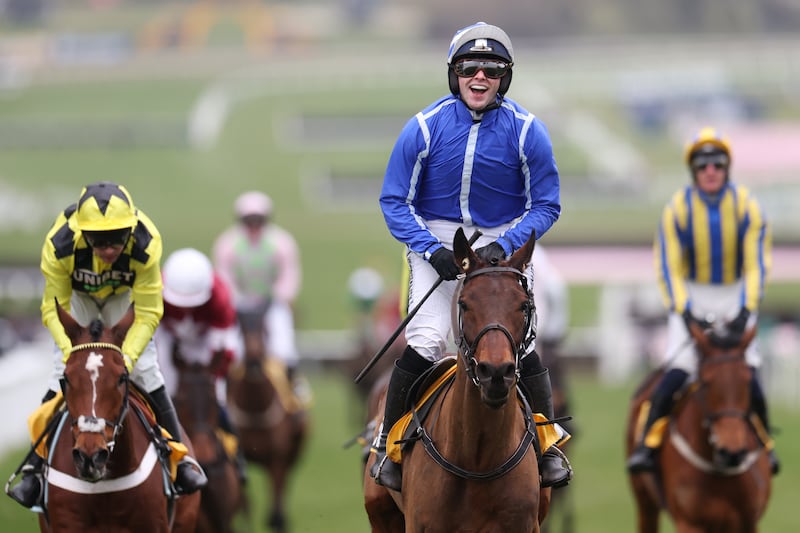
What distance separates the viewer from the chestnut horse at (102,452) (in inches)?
226

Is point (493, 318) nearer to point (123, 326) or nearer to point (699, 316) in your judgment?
point (123, 326)

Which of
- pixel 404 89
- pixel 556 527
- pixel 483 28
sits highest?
pixel 404 89

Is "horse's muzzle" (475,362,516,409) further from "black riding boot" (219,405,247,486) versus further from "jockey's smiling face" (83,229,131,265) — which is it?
"black riding boot" (219,405,247,486)

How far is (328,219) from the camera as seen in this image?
39188 mm

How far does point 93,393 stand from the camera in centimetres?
578

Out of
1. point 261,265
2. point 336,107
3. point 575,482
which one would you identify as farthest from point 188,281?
point 336,107

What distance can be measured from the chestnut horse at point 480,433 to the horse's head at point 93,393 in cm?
120

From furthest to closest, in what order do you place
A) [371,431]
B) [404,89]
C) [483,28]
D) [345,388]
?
1. [404,89]
2. [345,388]
3. [371,431]
4. [483,28]

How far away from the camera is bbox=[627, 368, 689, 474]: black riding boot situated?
25.6 ft

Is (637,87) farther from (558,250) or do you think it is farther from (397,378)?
(397,378)

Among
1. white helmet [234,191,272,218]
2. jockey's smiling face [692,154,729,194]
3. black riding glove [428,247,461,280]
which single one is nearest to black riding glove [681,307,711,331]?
jockey's smiling face [692,154,729,194]

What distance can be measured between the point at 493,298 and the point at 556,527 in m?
6.69

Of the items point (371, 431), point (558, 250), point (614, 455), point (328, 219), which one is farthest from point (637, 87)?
point (371, 431)

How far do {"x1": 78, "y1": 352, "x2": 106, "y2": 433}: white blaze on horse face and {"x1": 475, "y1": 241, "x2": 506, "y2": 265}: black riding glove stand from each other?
1699 millimetres
